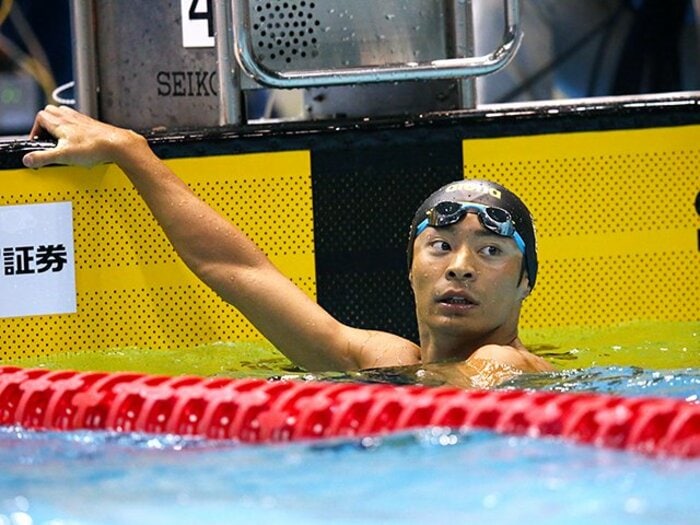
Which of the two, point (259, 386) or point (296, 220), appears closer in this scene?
point (259, 386)

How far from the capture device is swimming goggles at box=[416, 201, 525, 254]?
4.14m

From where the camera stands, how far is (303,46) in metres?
5.18

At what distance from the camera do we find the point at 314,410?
10.5 ft

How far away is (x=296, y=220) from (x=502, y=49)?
0.90 m

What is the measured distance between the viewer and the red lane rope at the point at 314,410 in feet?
9.59

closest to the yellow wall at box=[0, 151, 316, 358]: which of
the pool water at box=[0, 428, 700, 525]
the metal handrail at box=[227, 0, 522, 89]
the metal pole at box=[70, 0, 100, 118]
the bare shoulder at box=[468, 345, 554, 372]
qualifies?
the metal handrail at box=[227, 0, 522, 89]

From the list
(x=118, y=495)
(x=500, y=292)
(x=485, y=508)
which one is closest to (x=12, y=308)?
(x=500, y=292)

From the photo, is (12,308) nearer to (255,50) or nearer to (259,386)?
(255,50)

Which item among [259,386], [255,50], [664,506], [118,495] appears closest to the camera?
[664,506]

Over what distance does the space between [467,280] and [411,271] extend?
248 mm

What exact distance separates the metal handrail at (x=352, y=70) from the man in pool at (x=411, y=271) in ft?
1.47

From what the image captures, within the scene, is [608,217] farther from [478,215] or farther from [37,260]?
[37,260]

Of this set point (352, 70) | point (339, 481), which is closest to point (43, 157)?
point (352, 70)

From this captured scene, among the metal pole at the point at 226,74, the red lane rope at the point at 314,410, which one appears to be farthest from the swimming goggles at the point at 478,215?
the metal pole at the point at 226,74
